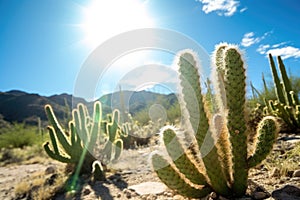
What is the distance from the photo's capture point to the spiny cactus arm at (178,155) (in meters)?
2.46

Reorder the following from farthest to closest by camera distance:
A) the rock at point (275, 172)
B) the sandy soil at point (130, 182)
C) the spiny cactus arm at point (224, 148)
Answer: the rock at point (275, 172) < the sandy soil at point (130, 182) < the spiny cactus arm at point (224, 148)

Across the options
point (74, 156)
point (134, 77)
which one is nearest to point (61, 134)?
point (74, 156)

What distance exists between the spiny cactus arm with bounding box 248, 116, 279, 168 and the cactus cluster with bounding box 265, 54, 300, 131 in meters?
3.50

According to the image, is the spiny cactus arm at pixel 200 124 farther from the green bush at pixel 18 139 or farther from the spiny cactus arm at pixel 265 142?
the green bush at pixel 18 139

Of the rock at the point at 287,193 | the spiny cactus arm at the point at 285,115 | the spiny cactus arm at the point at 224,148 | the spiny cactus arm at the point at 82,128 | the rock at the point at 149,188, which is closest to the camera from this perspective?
the rock at the point at 287,193

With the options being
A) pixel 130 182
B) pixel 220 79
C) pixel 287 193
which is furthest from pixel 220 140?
pixel 130 182

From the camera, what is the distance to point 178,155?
96.3 inches

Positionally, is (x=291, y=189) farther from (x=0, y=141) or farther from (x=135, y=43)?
(x=0, y=141)

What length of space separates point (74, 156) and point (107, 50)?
2.21 metres

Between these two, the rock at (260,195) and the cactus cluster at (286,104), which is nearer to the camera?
the rock at (260,195)

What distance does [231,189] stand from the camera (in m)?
2.60

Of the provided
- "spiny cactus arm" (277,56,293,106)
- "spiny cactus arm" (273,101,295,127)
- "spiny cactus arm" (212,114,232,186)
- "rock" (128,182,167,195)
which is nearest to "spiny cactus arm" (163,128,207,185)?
"spiny cactus arm" (212,114,232,186)

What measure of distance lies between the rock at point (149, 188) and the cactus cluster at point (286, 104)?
3358 millimetres

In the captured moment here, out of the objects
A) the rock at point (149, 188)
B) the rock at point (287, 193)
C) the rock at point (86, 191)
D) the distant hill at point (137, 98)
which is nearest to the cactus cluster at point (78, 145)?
the rock at point (86, 191)
